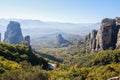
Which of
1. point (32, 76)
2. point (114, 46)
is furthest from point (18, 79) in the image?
point (114, 46)

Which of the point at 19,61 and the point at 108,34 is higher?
the point at 108,34

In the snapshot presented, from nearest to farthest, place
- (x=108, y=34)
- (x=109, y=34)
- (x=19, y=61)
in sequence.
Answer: (x=19, y=61) → (x=109, y=34) → (x=108, y=34)

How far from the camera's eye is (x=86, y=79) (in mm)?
79562

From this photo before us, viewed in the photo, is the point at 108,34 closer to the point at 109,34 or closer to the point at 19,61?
the point at 109,34

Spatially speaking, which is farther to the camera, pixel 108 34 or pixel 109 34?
pixel 108 34

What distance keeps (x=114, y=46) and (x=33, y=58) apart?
2003 inches

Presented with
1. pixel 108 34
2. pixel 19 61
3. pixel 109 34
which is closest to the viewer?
pixel 19 61

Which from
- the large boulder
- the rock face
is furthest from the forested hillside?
the rock face

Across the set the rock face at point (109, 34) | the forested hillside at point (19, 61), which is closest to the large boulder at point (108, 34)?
the rock face at point (109, 34)

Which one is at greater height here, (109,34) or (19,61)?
(109,34)

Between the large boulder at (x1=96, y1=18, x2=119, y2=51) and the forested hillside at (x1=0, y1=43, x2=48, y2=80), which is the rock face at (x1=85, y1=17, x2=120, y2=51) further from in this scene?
the forested hillside at (x1=0, y1=43, x2=48, y2=80)

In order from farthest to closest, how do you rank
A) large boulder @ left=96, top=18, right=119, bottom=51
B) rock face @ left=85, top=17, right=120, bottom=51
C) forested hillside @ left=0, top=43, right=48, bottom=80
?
large boulder @ left=96, top=18, right=119, bottom=51, rock face @ left=85, top=17, right=120, bottom=51, forested hillside @ left=0, top=43, right=48, bottom=80

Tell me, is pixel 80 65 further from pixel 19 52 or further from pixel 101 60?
pixel 19 52

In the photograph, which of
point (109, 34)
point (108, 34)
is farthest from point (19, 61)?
point (109, 34)
